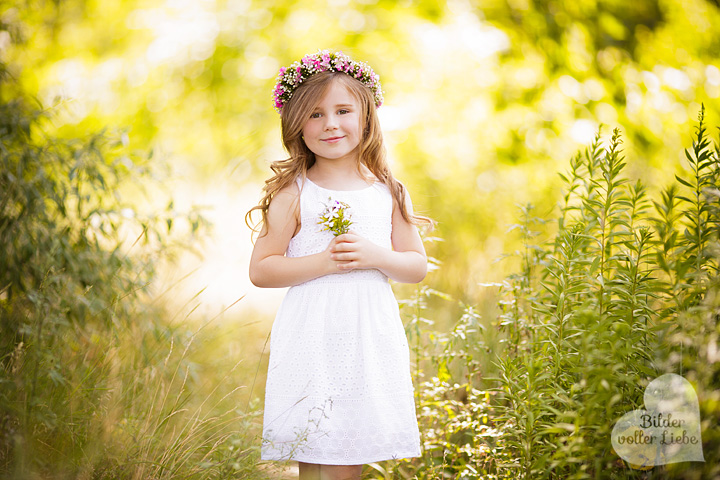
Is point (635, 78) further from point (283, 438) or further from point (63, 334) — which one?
point (63, 334)

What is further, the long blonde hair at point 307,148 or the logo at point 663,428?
the long blonde hair at point 307,148

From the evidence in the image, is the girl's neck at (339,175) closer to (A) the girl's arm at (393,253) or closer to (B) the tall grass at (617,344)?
(A) the girl's arm at (393,253)

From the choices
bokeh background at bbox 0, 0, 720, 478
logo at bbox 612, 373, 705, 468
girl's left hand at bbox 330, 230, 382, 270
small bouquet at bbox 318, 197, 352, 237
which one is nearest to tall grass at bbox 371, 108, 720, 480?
logo at bbox 612, 373, 705, 468

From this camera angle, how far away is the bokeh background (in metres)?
3.98

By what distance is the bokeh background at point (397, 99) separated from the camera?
157 inches

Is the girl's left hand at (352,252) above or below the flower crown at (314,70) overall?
below

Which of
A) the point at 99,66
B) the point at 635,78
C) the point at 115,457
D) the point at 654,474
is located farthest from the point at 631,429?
the point at 99,66

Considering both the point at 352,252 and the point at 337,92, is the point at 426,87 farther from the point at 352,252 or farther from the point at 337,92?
the point at 352,252

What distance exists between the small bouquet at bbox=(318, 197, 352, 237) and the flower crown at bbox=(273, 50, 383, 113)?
2.01 feet

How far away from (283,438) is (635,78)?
11.8ft


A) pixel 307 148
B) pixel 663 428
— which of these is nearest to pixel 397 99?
pixel 307 148

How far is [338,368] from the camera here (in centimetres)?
225

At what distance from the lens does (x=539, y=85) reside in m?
4.62

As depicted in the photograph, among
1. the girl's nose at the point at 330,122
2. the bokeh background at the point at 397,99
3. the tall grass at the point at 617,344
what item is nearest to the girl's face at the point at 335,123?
the girl's nose at the point at 330,122
